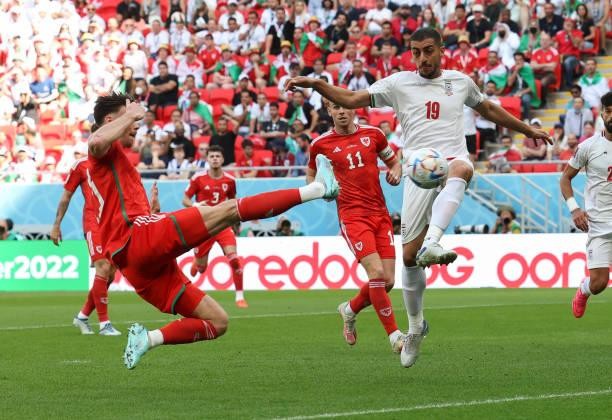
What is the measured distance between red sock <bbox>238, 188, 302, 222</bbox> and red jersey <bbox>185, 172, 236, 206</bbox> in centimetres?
1082

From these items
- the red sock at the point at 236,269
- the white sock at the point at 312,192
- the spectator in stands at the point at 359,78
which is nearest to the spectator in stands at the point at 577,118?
the spectator in stands at the point at 359,78

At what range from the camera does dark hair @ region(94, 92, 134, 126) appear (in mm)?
9352

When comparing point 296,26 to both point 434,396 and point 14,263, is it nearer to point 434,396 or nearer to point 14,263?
point 14,263

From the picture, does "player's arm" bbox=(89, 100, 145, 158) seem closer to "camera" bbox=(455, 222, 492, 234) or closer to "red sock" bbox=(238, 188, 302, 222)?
"red sock" bbox=(238, 188, 302, 222)

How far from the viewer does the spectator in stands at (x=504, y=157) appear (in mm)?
24000

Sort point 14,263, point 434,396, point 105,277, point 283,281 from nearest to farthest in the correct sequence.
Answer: point 434,396
point 105,277
point 283,281
point 14,263

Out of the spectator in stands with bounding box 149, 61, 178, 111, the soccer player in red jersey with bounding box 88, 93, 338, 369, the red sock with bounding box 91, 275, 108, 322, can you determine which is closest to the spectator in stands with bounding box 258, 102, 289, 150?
the spectator in stands with bounding box 149, 61, 178, 111

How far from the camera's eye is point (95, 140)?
870 centimetres

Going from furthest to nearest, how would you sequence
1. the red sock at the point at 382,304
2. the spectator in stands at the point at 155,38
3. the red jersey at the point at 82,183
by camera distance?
the spectator in stands at the point at 155,38, the red jersey at the point at 82,183, the red sock at the point at 382,304

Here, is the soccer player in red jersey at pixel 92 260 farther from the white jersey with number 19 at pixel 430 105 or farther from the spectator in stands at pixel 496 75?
the spectator in stands at pixel 496 75

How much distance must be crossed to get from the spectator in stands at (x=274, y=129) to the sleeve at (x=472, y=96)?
1555cm

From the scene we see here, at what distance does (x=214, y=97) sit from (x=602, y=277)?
16852mm

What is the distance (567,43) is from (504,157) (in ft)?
11.6

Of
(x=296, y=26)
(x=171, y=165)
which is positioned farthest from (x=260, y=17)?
(x=171, y=165)
